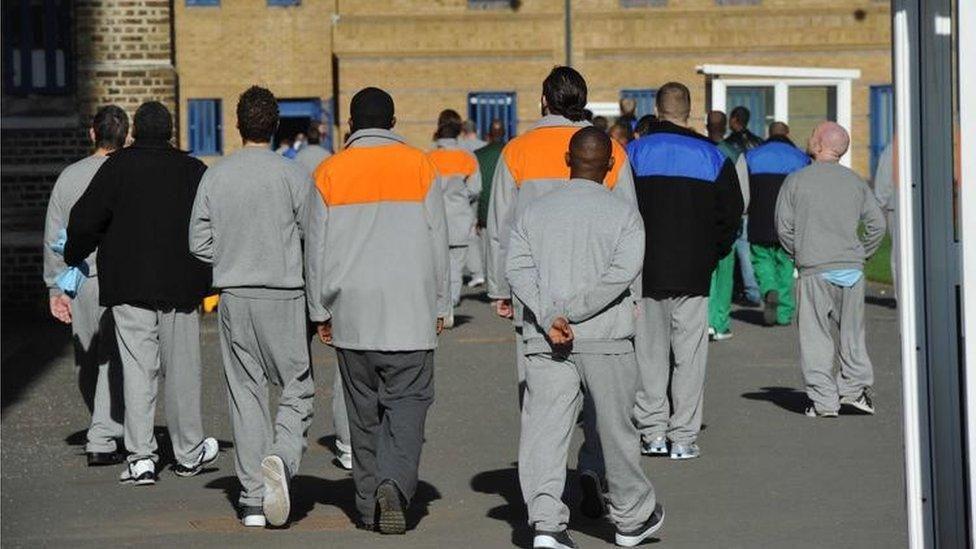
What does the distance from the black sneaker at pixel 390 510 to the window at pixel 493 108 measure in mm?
41098

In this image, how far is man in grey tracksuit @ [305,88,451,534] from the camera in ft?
32.7

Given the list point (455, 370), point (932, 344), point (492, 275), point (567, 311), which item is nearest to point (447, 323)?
point (492, 275)

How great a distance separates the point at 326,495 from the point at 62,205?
241 cm

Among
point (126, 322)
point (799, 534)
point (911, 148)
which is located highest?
point (911, 148)

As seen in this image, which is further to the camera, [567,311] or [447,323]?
[447,323]

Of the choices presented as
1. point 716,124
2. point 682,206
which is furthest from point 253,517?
point 716,124

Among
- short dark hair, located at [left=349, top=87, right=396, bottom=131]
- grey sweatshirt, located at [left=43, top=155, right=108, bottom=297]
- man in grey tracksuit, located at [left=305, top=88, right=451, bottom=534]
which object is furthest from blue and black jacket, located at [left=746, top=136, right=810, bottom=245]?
man in grey tracksuit, located at [left=305, top=88, right=451, bottom=534]

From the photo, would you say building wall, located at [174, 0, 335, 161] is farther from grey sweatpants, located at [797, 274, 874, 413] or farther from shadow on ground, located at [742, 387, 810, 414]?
grey sweatpants, located at [797, 274, 874, 413]

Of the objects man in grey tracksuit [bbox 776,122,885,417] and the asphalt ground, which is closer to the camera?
the asphalt ground

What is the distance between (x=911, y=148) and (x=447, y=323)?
3895 millimetres

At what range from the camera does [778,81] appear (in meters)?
30.3

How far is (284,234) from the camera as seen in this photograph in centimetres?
1041

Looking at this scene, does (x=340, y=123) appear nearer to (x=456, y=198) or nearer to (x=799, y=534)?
(x=456, y=198)

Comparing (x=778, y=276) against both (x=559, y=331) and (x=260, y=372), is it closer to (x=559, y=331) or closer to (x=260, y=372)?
(x=260, y=372)
